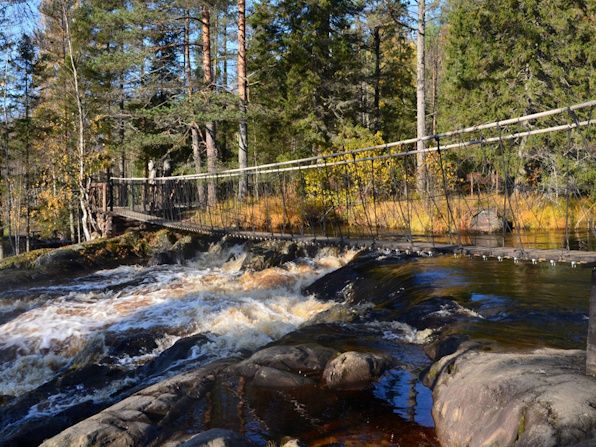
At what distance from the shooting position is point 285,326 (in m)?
6.73

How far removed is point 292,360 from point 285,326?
190cm

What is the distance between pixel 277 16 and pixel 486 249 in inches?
698

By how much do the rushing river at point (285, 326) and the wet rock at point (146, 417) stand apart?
1.46 ft

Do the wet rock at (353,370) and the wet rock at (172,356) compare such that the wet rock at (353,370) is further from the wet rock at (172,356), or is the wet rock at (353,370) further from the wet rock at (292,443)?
the wet rock at (172,356)

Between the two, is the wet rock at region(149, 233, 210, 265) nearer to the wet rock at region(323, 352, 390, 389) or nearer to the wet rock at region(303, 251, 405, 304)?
the wet rock at region(303, 251, 405, 304)

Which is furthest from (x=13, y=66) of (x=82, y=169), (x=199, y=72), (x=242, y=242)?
(x=242, y=242)

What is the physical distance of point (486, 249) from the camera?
14.5 ft

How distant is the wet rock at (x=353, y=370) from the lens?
174 inches

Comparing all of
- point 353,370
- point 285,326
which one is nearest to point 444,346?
point 353,370

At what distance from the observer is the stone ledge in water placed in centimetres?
255

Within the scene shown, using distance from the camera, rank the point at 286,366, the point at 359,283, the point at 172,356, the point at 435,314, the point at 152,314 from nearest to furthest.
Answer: the point at 286,366
the point at 172,356
the point at 435,314
the point at 152,314
the point at 359,283

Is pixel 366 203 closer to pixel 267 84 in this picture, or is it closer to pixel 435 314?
pixel 435 314

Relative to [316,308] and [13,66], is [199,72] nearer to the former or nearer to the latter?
[13,66]

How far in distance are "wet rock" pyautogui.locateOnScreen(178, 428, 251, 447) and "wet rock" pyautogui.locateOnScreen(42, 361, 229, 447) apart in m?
0.61
